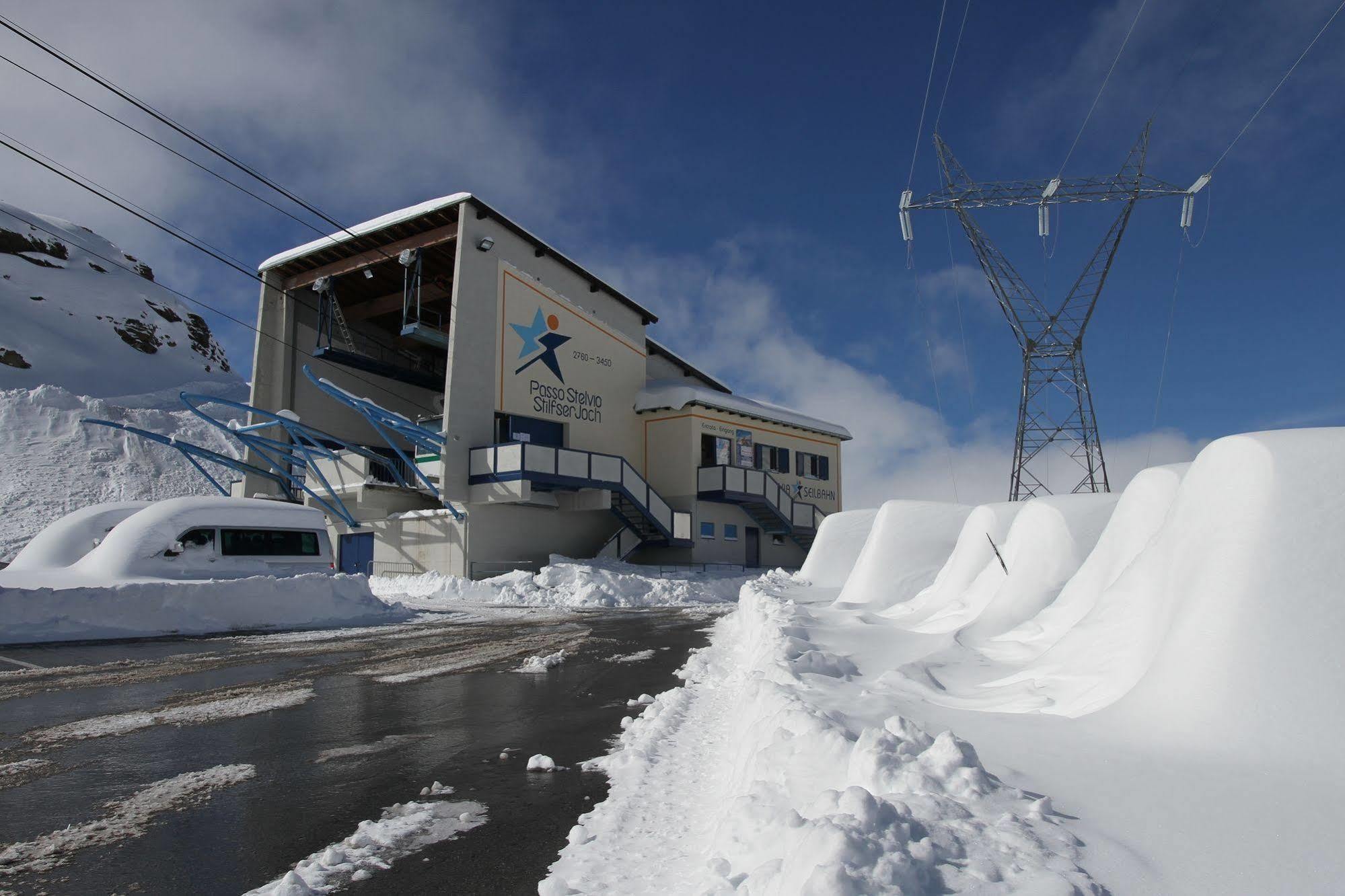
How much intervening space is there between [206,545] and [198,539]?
0.19m

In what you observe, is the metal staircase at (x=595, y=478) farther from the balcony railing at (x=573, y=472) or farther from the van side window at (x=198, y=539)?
the van side window at (x=198, y=539)

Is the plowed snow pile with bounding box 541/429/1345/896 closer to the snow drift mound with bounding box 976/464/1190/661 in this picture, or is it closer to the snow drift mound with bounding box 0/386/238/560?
the snow drift mound with bounding box 976/464/1190/661

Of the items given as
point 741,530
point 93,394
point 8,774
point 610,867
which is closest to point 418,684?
point 8,774

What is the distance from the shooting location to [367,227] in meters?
29.5

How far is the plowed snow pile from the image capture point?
253cm

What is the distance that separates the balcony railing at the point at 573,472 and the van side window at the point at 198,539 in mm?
10719

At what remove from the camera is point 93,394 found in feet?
220

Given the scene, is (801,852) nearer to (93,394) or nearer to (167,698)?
(167,698)

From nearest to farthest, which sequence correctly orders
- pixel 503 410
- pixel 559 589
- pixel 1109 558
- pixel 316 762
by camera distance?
pixel 316 762 < pixel 1109 558 < pixel 559 589 < pixel 503 410

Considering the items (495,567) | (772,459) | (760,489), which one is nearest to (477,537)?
(495,567)

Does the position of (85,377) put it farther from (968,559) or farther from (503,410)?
(968,559)

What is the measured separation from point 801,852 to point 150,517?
1693 cm

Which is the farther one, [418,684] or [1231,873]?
[418,684]

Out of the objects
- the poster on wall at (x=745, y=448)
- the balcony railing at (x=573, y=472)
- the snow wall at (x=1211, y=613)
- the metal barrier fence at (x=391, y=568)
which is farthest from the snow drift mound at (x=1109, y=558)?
the poster on wall at (x=745, y=448)
